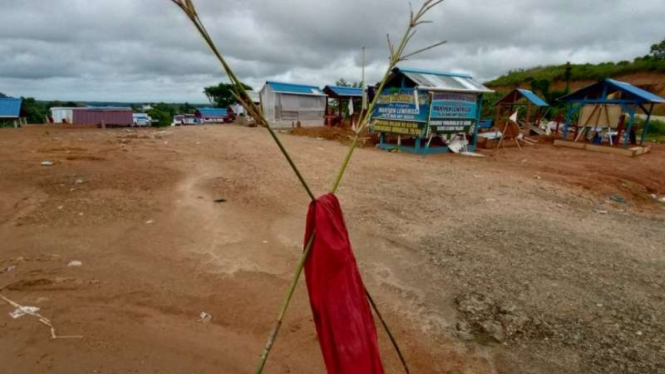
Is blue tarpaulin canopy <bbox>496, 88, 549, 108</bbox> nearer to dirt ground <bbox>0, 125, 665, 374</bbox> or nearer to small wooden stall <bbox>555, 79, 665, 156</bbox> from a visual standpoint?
small wooden stall <bbox>555, 79, 665, 156</bbox>

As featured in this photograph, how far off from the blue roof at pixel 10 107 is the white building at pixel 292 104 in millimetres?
17696

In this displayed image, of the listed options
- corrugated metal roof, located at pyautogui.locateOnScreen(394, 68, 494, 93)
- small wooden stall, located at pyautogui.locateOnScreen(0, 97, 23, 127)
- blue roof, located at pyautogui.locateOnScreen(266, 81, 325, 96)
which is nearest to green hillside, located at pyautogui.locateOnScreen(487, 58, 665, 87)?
blue roof, located at pyautogui.locateOnScreen(266, 81, 325, 96)

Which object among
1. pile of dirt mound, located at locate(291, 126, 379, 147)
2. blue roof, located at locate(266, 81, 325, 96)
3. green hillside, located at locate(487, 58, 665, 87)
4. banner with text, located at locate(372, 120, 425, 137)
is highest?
green hillside, located at locate(487, 58, 665, 87)

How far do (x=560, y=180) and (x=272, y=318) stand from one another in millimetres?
8330

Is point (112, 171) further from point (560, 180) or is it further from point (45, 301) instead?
point (560, 180)

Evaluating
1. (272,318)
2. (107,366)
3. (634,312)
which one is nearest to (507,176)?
(634,312)

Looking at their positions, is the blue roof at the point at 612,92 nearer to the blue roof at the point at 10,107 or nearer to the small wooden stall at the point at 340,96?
the small wooden stall at the point at 340,96

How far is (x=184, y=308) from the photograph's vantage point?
3.18 m

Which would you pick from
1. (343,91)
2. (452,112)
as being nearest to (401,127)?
(452,112)

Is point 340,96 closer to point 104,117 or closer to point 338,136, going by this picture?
point 338,136

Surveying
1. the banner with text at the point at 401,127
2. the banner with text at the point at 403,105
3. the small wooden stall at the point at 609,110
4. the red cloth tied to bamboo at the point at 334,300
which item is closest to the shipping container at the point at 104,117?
the banner with text at the point at 401,127

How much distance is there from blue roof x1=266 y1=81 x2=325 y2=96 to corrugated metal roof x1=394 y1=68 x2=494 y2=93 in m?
11.3

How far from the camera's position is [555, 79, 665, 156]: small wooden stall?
14.2 m

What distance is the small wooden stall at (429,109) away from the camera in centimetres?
1233
